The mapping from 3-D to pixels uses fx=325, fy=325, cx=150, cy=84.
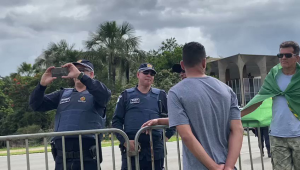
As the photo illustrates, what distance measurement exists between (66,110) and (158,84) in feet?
78.6

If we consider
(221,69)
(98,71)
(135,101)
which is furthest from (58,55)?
(135,101)

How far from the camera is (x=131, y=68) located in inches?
1114

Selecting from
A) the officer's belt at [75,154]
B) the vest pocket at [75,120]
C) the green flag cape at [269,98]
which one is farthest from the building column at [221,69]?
the officer's belt at [75,154]

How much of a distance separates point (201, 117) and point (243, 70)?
37.0 meters

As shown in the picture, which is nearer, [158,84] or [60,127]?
[60,127]

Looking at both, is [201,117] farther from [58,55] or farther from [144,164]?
[58,55]

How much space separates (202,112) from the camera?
7.50ft

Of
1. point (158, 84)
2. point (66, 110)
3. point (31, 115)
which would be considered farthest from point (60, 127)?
point (31, 115)

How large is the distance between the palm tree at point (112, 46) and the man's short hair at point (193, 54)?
24859 millimetres

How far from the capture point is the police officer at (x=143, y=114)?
3877mm

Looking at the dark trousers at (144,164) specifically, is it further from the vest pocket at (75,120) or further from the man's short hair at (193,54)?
the man's short hair at (193,54)

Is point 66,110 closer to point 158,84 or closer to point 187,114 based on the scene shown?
point 187,114

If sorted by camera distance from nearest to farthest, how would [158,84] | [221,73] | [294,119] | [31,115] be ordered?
[294,119] < [158,84] < [31,115] < [221,73]

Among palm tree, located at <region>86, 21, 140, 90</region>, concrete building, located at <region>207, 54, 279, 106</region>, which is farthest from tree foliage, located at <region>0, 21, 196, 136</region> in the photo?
concrete building, located at <region>207, 54, 279, 106</region>
